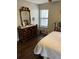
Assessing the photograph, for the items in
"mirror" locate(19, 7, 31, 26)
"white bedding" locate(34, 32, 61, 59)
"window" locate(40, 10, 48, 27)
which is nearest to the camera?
"white bedding" locate(34, 32, 61, 59)

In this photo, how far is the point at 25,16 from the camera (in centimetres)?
585

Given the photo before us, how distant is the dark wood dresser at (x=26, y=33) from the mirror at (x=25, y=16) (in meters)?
0.43

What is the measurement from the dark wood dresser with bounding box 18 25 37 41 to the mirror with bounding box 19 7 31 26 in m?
0.43

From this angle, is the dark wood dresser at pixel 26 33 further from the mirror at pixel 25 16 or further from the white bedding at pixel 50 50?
the white bedding at pixel 50 50

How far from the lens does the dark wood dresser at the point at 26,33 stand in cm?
510

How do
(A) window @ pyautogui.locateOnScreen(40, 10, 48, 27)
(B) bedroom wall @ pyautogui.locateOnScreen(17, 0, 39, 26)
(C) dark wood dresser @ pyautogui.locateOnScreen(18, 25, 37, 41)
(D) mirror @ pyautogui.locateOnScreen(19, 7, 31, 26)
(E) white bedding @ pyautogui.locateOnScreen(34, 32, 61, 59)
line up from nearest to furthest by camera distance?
(E) white bedding @ pyautogui.locateOnScreen(34, 32, 61, 59)
(C) dark wood dresser @ pyautogui.locateOnScreen(18, 25, 37, 41)
(B) bedroom wall @ pyautogui.locateOnScreen(17, 0, 39, 26)
(D) mirror @ pyautogui.locateOnScreen(19, 7, 31, 26)
(A) window @ pyautogui.locateOnScreen(40, 10, 48, 27)

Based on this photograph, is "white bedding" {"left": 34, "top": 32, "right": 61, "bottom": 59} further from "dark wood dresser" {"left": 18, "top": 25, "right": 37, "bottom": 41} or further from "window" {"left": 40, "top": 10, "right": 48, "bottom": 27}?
"window" {"left": 40, "top": 10, "right": 48, "bottom": 27}

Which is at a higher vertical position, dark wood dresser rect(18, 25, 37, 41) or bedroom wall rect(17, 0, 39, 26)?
bedroom wall rect(17, 0, 39, 26)

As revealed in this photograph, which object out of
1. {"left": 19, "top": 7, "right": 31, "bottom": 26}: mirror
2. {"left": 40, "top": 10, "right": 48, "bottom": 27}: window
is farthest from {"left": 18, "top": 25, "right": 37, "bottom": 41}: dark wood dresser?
{"left": 40, "top": 10, "right": 48, "bottom": 27}: window

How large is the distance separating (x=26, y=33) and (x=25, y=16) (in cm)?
109

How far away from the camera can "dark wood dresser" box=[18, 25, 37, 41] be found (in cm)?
510
